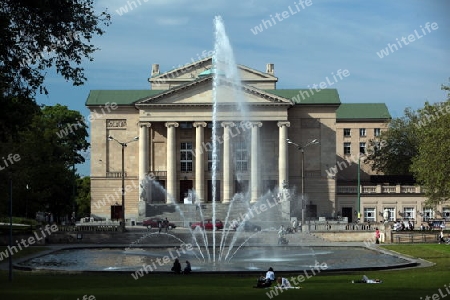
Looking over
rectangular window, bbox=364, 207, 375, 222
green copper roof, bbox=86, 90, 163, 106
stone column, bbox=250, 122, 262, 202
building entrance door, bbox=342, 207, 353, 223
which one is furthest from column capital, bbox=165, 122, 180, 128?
rectangular window, bbox=364, 207, 375, 222

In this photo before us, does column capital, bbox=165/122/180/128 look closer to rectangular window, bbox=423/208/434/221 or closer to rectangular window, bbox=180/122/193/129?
rectangular window, bbox=180/122/193/129

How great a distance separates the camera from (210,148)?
10488 cm

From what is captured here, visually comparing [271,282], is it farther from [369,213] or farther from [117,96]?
[117,96]

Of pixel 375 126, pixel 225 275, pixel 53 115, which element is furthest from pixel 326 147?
pixel 225 275

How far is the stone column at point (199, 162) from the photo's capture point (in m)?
102

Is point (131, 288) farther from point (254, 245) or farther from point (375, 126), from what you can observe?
point (375, 126)

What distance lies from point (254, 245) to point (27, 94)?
3292 centimetres

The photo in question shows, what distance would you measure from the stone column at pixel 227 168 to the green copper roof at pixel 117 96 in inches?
421

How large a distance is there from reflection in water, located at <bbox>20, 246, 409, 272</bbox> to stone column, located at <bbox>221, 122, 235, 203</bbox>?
43.1 metres

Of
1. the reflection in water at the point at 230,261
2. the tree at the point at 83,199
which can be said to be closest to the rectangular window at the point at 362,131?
the tree at the point at 83,199

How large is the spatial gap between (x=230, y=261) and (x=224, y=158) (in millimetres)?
56721

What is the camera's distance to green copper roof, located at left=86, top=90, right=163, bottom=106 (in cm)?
10738

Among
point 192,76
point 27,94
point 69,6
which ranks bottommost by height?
point 27,94

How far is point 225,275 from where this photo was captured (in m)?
37.3
